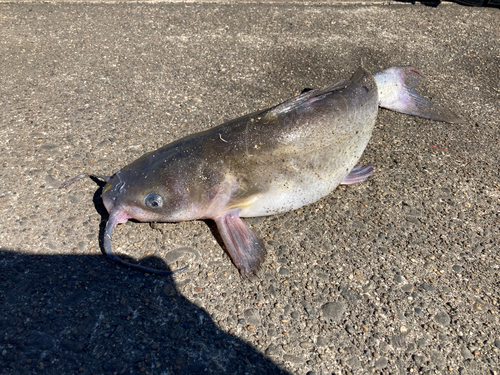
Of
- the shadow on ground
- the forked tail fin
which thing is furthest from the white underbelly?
the forked tail fin

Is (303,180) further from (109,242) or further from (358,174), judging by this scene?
(109,242)

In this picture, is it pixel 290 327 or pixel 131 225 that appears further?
pixel 131 225

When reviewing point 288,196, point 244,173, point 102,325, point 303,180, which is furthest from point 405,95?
point 102,325

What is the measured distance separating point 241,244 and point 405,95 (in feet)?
7.47

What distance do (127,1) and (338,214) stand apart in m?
4.91

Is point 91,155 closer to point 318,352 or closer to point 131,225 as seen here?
point 131,225

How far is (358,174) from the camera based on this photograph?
3043 mm

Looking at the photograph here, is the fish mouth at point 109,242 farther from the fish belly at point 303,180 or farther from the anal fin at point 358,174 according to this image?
the anal fin at point 358,174

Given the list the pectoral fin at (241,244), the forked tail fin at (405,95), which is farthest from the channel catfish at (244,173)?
the forked tail fin at (405,95)

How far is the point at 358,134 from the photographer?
2871mm

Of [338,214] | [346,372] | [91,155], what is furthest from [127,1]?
[346,372]

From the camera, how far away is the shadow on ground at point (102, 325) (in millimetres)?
1913

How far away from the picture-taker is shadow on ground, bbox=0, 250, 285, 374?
191 centimetres

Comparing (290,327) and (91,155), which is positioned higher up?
(91,155)
